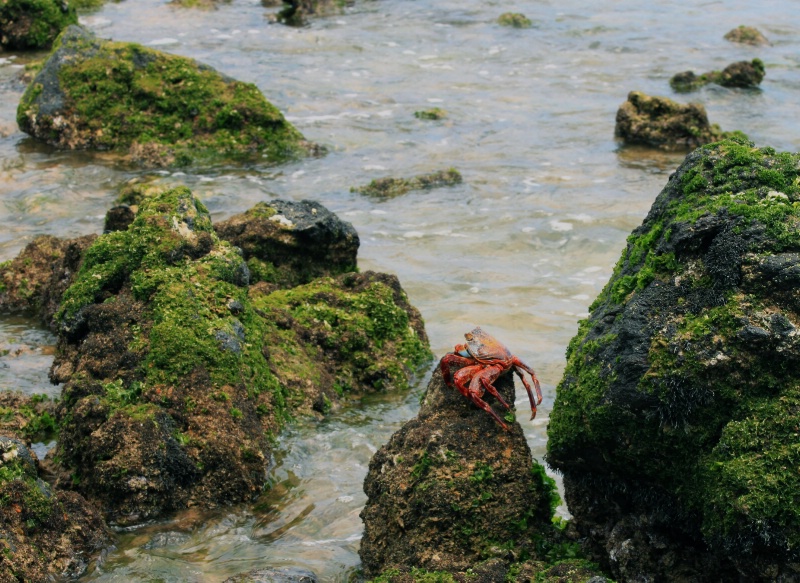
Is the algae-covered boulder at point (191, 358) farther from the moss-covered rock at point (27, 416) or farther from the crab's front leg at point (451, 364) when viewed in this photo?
the crab's front leg at point (451, 364)

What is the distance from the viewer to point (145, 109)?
1429 cm

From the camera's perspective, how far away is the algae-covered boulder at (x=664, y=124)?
15.4 meters

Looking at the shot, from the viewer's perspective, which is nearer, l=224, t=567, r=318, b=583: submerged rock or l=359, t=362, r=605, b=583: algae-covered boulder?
l=359, t=362, r=605, b=583: algae-covered boulder

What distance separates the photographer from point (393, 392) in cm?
769

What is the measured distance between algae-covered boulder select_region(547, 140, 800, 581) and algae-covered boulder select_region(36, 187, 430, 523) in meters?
2.35

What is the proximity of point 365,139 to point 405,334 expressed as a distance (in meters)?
8.22

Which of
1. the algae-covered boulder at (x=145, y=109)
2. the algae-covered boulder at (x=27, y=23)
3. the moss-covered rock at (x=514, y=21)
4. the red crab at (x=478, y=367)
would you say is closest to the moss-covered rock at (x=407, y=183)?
the algae-covered boulder at (x=145, y=109)

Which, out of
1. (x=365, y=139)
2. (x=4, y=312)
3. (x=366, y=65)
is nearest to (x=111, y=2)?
(x=366, y=65)

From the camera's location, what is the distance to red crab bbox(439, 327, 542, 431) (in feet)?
16.5

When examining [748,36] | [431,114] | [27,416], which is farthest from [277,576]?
[748,36]

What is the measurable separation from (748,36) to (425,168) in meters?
12.1

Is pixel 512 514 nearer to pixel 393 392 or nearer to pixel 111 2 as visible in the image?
pixel 393 392

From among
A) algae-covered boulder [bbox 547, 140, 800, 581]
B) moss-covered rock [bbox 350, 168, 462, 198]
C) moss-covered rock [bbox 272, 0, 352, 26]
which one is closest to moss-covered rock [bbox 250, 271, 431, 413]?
algae-covered boulder [bbox 547, 140, 800, 581]

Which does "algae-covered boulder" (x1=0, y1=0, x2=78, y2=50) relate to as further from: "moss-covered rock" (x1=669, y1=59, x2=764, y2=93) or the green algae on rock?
"moss-covered rock" (x1=669, y1=59, x2=764, y2=93)
